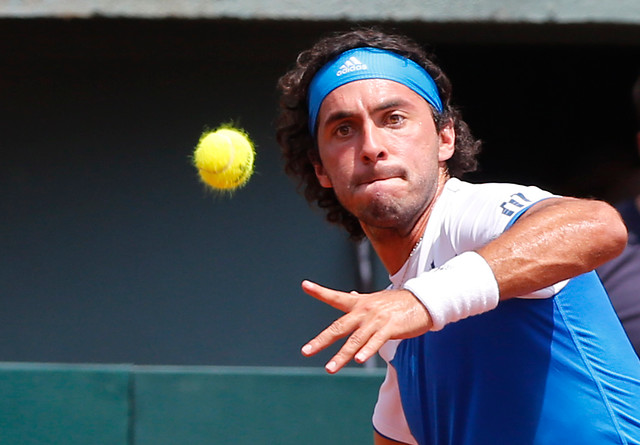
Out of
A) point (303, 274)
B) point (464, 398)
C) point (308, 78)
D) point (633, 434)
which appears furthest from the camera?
point (303, 274)

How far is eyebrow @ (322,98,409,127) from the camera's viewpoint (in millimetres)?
2477

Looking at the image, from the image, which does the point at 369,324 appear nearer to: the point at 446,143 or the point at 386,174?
the point at 386,174

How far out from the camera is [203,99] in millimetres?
5938

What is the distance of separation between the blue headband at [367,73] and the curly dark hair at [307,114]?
54 mm

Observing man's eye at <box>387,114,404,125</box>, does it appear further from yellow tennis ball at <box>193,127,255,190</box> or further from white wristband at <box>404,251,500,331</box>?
yellow tennis ball at <box>193,127,255,190</box>

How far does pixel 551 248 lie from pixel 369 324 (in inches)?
15.8

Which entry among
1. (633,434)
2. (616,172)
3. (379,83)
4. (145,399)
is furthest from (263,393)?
(616,172)

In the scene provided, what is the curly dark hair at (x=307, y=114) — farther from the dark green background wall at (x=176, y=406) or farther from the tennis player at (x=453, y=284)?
the dark green background wall at (x=176, y=406)

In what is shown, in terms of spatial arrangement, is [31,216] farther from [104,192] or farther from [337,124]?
[337,124]

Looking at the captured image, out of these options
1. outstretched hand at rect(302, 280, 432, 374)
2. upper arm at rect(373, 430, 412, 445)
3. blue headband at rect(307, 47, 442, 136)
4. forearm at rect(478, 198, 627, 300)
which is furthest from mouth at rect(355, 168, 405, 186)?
upper arm at rect(373, 430, 412, 445)

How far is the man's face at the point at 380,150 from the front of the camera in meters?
2.38

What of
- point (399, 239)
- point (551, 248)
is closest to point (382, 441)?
point (399, 239)

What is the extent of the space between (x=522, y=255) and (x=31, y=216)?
15.6ft

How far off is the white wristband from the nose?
2.24ft
